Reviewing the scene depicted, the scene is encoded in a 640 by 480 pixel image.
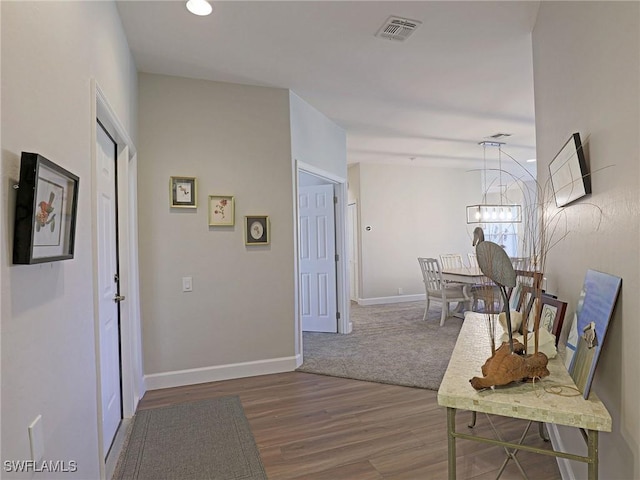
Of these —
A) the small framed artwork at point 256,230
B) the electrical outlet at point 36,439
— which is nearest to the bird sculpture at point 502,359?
the electrical outlet at point 36,439

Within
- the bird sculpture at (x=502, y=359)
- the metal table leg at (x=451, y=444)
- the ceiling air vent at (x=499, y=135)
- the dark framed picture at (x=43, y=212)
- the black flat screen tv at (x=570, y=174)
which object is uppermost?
the ceiling air vent at (x=499, y=135)

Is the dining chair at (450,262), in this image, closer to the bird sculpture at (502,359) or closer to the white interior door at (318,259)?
the white interior door at (318,259)

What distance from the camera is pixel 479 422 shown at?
8.68 feet

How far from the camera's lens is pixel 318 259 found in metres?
5.33

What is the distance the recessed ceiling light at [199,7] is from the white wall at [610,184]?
2.03 metres

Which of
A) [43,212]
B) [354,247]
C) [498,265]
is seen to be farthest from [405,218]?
[43,212]

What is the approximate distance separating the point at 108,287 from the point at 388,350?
306cm

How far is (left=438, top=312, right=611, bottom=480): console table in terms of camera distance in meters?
1.14

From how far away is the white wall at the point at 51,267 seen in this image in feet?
3.12

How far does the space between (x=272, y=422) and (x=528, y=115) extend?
450cm

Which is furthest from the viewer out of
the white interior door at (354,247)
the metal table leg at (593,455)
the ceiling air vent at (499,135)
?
the white interior door at (354,247)

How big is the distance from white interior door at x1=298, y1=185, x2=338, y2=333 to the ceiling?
46.4 inches

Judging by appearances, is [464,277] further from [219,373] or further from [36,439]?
[36,439]

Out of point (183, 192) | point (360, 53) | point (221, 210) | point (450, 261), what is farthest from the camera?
point (450, 261)
